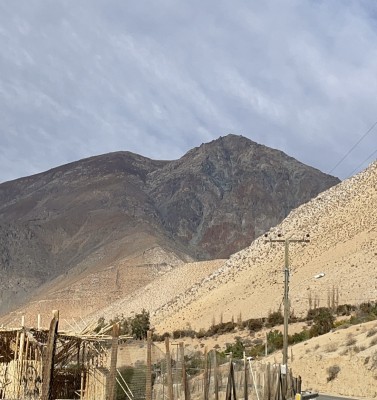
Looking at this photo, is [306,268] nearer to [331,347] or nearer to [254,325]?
[254,325]

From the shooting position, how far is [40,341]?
23.4 meters

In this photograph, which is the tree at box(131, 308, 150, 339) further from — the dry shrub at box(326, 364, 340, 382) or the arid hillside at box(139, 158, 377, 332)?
the dry shrub at box(326, 364, 340, 382)

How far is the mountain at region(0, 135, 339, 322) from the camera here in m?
121

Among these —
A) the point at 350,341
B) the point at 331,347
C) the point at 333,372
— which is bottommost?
the point at 333,372

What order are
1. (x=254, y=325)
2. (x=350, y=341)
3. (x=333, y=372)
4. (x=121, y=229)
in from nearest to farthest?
(x=333, y=372)
(x=350, y=341)
(x=254, y=325)
(x=121, y=229)

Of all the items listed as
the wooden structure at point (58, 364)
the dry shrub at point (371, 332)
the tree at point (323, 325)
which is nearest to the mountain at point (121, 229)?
the tree at point (323, 325)

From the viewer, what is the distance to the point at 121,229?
5714 inches

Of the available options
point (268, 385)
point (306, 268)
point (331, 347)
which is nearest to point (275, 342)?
point (331, 347)

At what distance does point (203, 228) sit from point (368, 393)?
483 ft

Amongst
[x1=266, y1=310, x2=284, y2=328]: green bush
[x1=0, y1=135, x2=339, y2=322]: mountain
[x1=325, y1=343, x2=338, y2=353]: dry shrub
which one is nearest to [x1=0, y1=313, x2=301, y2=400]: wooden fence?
[x1=325, y1=343, x2=338, y2=353]: dry shrub

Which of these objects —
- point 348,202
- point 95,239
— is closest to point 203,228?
point 95,239

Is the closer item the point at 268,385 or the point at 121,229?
the point at 268,385

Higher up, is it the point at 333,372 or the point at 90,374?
the point at 90,374

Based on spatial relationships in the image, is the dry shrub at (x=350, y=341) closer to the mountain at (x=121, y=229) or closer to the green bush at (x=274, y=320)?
the green bush at (x=274, y=320)
